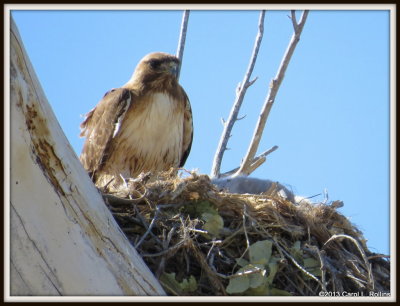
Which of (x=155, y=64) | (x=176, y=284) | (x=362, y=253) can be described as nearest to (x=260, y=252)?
(x=176, y=284)

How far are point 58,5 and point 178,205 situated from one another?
1783 millimetres

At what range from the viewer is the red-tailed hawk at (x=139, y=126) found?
7359 mm

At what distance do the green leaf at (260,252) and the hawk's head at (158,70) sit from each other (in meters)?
2.82

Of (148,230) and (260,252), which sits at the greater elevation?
(148,230)

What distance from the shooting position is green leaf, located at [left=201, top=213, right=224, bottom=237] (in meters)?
5.33

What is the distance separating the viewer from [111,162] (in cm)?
740

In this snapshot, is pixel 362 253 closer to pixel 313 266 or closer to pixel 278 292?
pixel 313 266

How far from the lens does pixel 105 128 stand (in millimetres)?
7375

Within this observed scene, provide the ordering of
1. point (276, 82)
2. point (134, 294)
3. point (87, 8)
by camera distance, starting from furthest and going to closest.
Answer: point (276, 82), point (87, 8), point (134, 294)

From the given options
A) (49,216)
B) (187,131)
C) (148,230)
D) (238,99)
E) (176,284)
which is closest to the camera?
(49,216)

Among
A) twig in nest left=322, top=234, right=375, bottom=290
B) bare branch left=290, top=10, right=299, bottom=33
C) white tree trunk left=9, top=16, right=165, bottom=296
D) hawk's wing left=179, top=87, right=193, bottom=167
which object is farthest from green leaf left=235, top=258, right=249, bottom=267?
hawk's wing left=179, top=87, right=193, bottom=167

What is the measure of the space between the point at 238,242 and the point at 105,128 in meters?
2.54

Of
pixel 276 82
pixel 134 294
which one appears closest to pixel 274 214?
pixel 276 82

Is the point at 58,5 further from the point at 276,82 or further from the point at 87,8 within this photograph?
the point at 276,82
